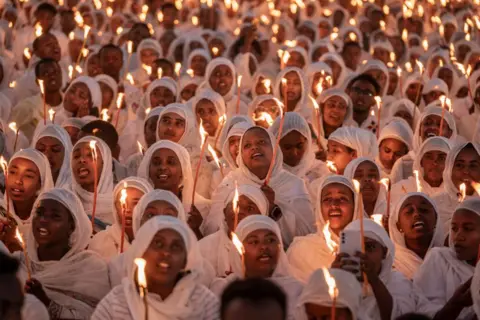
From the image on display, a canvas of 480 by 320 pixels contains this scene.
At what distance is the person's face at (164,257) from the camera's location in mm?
5996

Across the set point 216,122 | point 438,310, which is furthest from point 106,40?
→ point 438,310

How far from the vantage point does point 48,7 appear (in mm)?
14164

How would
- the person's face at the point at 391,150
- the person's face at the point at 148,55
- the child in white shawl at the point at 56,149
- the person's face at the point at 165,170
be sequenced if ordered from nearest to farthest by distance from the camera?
the person's face at the point at 165,170
the child in white shawl at the point at 56,149
the person's face at the point at 391,150
the person's face at the point at 148,55

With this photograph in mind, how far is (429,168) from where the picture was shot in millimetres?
8828

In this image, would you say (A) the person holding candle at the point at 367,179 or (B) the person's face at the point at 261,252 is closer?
(B) the person's face at the point at 261,252

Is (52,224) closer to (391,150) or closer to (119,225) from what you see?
(119,225)

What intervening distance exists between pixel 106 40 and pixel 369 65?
4.23 m

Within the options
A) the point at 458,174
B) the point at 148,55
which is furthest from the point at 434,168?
the point at 148,55

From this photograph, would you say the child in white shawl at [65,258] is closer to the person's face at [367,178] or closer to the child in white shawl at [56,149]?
the child in white shawl at [56,149]

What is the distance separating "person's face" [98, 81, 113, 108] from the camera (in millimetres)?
11320

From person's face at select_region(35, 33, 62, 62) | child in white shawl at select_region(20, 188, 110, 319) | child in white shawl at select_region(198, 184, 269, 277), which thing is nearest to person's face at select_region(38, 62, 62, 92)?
person's face at select_region(35, 33, 62, 62)

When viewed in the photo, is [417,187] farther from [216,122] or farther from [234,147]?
[216,122]

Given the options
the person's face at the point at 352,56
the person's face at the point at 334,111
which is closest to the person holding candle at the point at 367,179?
the person's face at the point at 334,111

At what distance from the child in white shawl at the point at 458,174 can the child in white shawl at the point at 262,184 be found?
98cm
